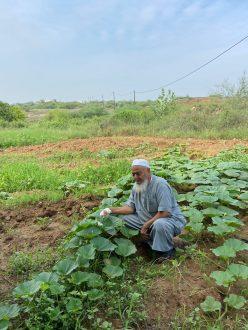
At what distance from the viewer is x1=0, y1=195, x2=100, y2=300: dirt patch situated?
5.05 m

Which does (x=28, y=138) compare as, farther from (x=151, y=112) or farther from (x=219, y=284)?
(x=219, y=284)

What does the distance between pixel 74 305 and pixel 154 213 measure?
1.52m

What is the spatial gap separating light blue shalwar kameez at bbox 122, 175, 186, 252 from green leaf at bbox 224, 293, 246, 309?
0.88 m

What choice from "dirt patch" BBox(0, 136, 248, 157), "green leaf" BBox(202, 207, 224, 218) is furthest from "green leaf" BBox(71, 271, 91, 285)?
"dirt patch" BBox(0, 136, 248, 157)

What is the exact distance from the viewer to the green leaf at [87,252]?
3975mm

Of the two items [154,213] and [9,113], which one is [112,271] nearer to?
[154,213]

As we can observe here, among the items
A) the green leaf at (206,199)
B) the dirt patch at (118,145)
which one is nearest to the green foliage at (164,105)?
the dirt patch at (118,145)

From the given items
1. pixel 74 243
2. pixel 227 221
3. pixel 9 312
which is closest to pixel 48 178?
pixel 74 243

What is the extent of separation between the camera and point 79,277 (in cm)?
373

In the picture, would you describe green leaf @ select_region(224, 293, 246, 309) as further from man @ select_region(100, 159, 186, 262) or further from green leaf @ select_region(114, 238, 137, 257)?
green leaf @ select_region(114, 238, 137, 257)

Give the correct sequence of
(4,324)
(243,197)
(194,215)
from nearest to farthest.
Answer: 1. (4,324)
2. (194,215)
3. (243,197)

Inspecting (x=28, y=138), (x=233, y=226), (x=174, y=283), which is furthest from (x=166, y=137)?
(x=174, y=283)

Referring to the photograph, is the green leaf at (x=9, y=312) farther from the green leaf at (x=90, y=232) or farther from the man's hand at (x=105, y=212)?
the man's hand at (x=105, y=212)

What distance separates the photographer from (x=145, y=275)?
4.20m
